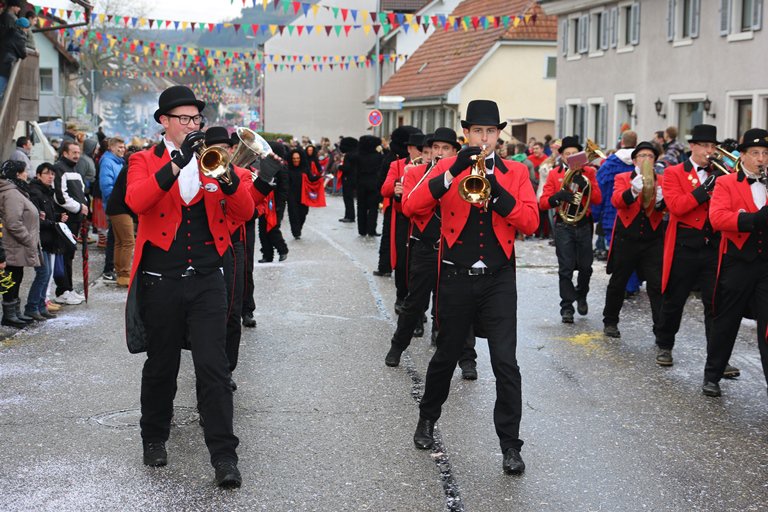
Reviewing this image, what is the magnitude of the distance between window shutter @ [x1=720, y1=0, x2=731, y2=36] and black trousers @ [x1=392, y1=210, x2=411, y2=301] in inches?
599

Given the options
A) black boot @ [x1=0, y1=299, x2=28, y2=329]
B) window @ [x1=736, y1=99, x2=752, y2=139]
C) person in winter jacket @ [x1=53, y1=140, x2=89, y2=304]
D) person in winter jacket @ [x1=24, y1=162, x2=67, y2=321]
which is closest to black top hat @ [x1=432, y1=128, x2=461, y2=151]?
person in winter jacket @ [x1=24, y1=162, x2=67, y2=321]

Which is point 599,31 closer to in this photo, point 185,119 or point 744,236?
point 744,236

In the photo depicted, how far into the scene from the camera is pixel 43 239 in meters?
11.7

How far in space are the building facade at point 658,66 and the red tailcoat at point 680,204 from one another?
14.7 meters

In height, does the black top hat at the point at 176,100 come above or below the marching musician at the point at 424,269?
above

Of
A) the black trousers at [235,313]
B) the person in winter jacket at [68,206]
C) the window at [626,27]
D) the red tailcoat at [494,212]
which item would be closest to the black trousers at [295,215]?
the person in winter jacket at [68,206]

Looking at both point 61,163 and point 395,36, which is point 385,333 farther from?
point 395,36

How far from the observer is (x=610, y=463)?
253 inches

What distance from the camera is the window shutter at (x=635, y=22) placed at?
94.5 feet

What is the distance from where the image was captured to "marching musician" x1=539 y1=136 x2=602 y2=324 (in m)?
11.5

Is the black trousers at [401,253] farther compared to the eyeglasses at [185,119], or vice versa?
the black trousers at [401,253]

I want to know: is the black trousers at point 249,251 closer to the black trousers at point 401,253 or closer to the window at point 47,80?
the black trousers at point 401,253

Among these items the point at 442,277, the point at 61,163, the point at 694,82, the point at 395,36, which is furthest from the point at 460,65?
the point at 442,277

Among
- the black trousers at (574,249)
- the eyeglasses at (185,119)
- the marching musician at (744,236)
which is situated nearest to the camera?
the eyeglasses at (185,119)
